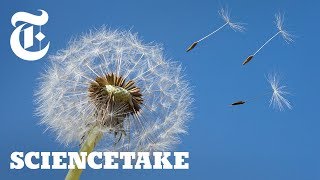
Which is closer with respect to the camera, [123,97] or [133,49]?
[123,97]

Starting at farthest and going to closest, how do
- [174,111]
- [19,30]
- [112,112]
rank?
[19,30]
[174,111]
[112,112]

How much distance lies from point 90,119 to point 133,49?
2.00m

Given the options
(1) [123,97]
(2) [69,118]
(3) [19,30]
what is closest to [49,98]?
(2) [69,118]

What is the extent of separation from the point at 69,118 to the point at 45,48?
3.15 metres

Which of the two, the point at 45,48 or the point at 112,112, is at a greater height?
the point at 45,48

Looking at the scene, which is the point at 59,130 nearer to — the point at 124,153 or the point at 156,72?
the point at 124,153

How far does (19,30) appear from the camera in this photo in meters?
19.8

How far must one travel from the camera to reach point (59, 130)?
15.7 meters

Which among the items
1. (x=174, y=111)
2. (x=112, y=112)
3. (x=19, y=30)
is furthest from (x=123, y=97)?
(x=19, y=30)

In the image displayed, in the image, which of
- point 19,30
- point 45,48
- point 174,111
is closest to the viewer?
point 174,111

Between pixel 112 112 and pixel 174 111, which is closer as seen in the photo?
pixel 112 112

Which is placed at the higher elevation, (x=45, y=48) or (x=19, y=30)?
(x=19, y=30)

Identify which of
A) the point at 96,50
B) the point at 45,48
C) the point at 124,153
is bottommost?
the point at 124,153

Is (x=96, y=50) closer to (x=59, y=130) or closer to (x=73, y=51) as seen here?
(x=73, y=51)
